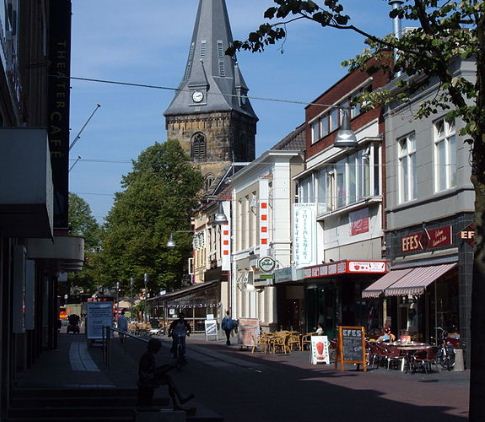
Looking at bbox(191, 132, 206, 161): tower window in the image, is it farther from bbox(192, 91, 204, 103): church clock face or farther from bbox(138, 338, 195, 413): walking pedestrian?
bbox(138, 338, 195, 413): walking pedestrian

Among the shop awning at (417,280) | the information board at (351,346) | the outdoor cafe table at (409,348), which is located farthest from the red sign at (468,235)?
the information board at (351,346)

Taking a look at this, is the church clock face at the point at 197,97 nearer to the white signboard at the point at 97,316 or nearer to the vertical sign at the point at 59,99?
the white signboard at the point at 97,316

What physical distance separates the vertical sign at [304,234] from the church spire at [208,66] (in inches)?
2932

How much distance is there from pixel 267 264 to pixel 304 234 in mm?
3470

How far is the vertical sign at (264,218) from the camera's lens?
173ft

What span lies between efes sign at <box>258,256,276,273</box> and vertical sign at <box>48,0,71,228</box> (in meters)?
24.3

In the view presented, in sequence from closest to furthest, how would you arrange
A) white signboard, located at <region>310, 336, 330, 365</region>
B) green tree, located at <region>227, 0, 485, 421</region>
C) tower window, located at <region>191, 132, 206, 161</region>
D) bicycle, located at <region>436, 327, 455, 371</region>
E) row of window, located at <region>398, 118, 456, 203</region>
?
green tree, located at <region>227, 0, 485, 421</region>, bicycle, located at <region>436, 327, 455, 371</region>, row of window, located at <region>398, 118, 456, 203</region>, white signboard, located at <region>310, 336, 330, 365</region>, tower window, located at <region>191, 132, 206, 161</region>

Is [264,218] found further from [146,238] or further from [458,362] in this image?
[146,238]

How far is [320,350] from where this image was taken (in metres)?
32.8

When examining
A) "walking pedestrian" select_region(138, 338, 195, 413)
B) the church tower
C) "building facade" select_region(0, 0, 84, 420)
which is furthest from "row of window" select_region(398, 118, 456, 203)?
Result: the church tower

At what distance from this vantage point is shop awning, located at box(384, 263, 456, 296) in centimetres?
3019

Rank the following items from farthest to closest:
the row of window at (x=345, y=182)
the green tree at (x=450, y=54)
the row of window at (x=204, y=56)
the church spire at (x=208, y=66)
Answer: the row of window at (x=204, y=56) < the church spire at (x=208, y=66) < the row of window at (x=345, y=182) < the green tree at (x=450, y=54)

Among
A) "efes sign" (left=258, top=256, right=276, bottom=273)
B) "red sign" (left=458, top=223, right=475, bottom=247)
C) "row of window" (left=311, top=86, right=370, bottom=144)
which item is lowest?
"efes sign" (left=258, top=256, right=276, bottom=273)

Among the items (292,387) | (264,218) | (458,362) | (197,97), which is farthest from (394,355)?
(197,97)
